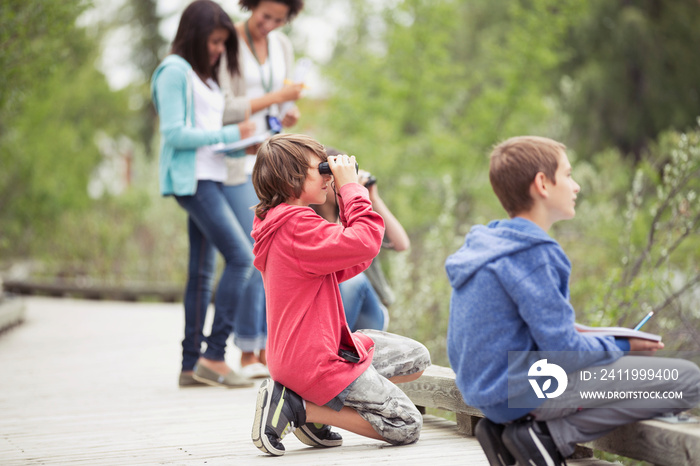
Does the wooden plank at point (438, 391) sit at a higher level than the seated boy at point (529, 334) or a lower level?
lower

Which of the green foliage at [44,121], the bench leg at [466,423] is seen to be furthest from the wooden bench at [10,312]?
the bench leg at [466,423]

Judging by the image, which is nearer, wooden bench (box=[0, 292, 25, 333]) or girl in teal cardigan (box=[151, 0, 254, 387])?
girl in teal cardigan (box=[151, 0, 254, 387])

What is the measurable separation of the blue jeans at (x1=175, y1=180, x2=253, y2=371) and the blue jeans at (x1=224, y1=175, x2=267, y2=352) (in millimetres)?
49

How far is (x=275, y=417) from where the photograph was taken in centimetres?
284

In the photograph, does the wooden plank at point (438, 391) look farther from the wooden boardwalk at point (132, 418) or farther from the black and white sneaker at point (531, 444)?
the black and white sneaker at point (531, 444)

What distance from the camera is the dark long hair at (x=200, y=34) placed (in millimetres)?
4156

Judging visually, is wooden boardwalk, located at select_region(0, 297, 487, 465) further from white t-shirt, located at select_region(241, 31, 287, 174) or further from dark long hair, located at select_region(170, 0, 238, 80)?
dark long hair, located at select_region(170, 0, 238, 80)

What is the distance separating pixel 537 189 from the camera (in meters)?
2.43

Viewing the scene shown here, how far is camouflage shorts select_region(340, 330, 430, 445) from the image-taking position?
2.87 m

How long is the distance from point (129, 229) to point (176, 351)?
6557mm

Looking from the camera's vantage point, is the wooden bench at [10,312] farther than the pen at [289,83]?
Yes

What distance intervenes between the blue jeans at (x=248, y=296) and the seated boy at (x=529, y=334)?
6.72 feet

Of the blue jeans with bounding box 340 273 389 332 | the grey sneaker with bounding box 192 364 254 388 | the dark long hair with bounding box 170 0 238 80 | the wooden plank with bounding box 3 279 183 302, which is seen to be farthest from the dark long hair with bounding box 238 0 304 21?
the wooden plank with bounding box 3 279 183 302

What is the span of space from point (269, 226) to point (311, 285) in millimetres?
256
